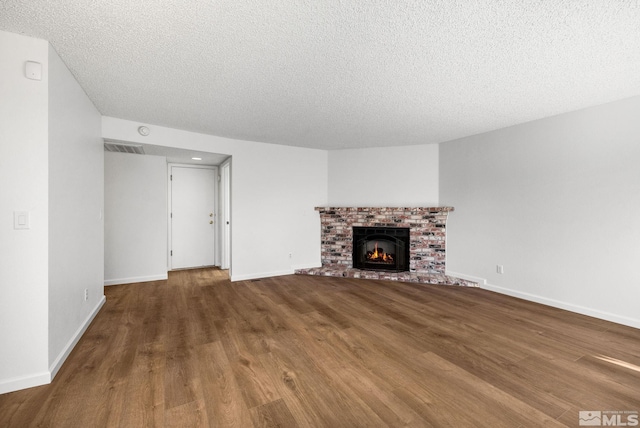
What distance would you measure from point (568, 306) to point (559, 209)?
1.19 metres

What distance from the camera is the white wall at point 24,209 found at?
1.79 metres

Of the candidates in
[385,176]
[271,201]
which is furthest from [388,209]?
[271,201]

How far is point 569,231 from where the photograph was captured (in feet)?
10.8

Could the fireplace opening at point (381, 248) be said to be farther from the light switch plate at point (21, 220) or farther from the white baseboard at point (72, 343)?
the light switch plate at point (21, 220)

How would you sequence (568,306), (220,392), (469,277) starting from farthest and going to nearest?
(469,277) < (568,306) < (220,392)

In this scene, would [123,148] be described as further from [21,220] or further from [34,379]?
[34,379]

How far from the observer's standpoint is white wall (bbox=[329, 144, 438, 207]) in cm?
498

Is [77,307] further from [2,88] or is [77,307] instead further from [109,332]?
[2,88]

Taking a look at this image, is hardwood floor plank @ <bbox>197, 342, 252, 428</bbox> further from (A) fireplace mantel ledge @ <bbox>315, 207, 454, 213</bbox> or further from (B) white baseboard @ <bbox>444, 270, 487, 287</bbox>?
(B) white baseboard @ <bbox>444, 270, 487, 287</bbox>

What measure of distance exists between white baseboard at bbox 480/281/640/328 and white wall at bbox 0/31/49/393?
504 cm

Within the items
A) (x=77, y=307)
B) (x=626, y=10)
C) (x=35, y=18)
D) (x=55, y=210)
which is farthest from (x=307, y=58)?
(x=77, y=307)

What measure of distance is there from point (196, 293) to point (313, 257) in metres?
2.22

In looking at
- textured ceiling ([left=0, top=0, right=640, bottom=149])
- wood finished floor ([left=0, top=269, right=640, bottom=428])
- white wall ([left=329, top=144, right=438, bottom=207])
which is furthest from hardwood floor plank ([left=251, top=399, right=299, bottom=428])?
white wall ([left=329, top=144, right=438, bottom=207])

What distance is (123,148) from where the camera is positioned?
4.11m
